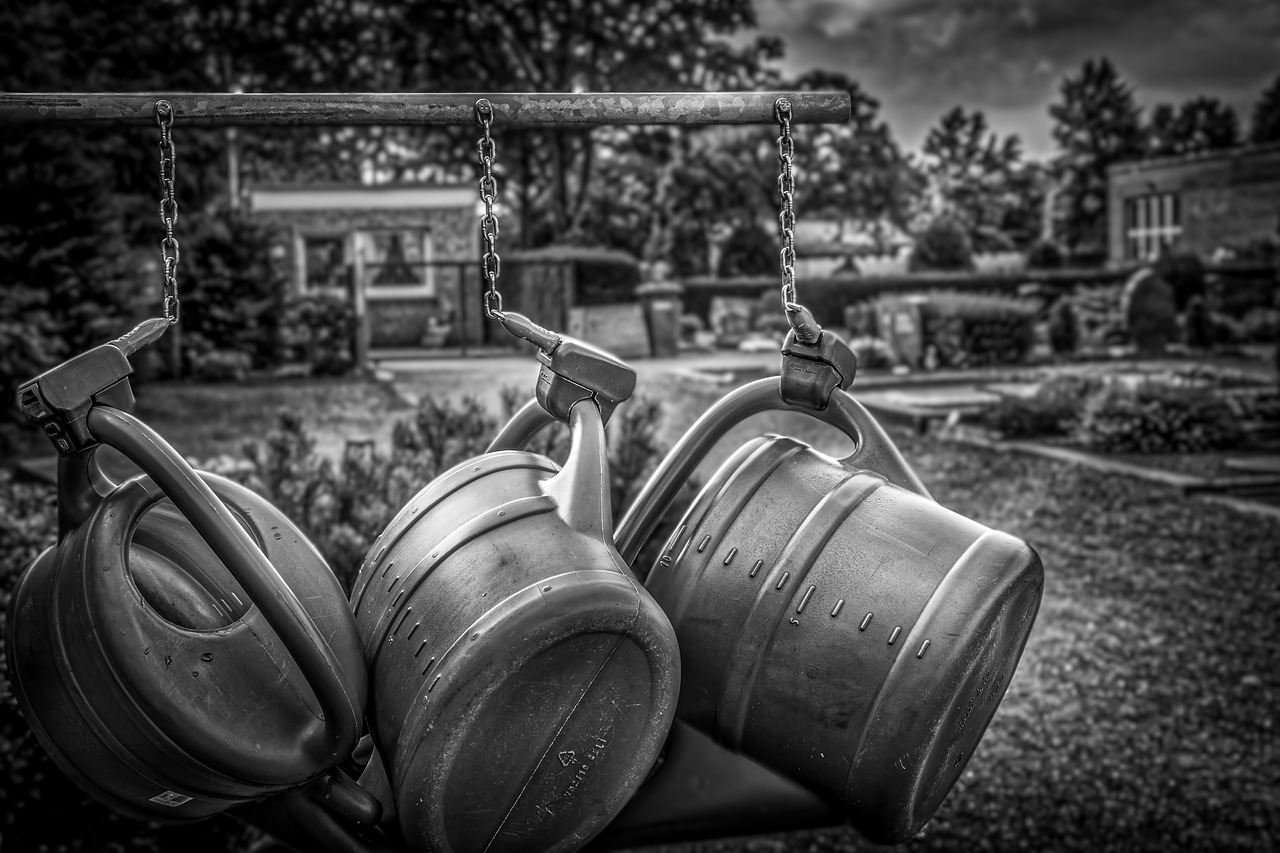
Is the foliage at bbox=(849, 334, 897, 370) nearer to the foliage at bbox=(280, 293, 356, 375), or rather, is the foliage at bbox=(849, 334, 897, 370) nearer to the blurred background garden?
the blurred background garden

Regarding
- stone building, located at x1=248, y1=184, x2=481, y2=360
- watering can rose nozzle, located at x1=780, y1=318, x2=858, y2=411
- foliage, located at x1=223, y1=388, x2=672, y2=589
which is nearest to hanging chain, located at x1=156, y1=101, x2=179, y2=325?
watering can rose nozzle, located at x1=780, y1=318, x2=858, y2=411

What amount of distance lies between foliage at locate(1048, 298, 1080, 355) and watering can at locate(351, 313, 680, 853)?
1708cm

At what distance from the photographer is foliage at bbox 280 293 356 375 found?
14938mm

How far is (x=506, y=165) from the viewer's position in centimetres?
2875

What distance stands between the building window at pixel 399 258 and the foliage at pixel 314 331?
18.0 feet

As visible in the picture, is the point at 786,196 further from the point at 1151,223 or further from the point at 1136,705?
the point at 1151,223

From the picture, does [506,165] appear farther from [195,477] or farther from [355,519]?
[195,477]

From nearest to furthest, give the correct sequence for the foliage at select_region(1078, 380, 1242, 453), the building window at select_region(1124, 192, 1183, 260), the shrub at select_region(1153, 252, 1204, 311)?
1. the foliage at select_region(1078, 380, 1242, 453)
2. the shrub at select_region(1153, 252, 1204, 311)
3. the building window at select_region(1124, 192, 1183, 260)

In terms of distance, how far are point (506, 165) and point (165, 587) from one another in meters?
28.5

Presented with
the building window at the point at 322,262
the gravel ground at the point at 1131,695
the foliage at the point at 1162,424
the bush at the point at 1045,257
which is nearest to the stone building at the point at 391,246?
the building window at the point at 322,262

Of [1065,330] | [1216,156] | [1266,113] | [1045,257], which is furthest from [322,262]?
[1266,113]

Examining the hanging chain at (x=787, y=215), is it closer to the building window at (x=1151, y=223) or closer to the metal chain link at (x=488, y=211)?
the metal chain link at (x=488, y=211)

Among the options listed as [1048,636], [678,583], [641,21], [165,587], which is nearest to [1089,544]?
[1048,636]

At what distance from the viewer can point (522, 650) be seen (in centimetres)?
106
